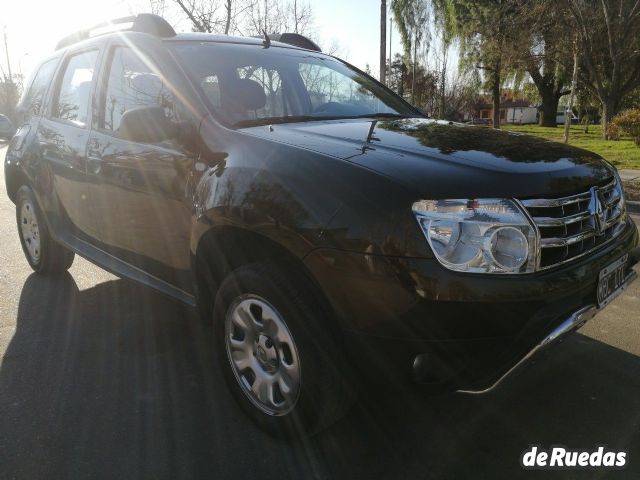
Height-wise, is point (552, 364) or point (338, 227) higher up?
point (338, 227)

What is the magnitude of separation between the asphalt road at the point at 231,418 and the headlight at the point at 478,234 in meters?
0.49

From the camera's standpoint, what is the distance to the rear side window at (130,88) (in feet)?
9.91

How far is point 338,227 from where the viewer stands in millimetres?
2033

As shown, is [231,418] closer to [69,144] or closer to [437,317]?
[437,317]

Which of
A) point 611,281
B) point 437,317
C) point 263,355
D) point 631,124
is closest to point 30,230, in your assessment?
point 263,355

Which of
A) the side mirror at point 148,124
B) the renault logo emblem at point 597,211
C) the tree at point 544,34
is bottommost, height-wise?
the renault logo emblem at point 597,211

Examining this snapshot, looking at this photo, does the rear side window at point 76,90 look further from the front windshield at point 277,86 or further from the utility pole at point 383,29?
the utility pole at point 383,29

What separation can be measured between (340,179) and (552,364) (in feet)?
6.14

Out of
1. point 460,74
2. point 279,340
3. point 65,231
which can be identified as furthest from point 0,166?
point 460,74

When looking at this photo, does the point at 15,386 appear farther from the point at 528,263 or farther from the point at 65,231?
the point at 528,263

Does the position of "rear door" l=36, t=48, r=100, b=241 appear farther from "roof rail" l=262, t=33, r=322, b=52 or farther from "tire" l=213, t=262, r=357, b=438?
"tire" l=213, t=262, r=357, b=438

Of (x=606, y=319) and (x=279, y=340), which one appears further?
(x=606, y=319)

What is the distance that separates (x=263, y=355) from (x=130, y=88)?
1874 millimetres

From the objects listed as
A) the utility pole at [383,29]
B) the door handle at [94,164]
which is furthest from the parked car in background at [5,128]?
the door handle at [94,164]
